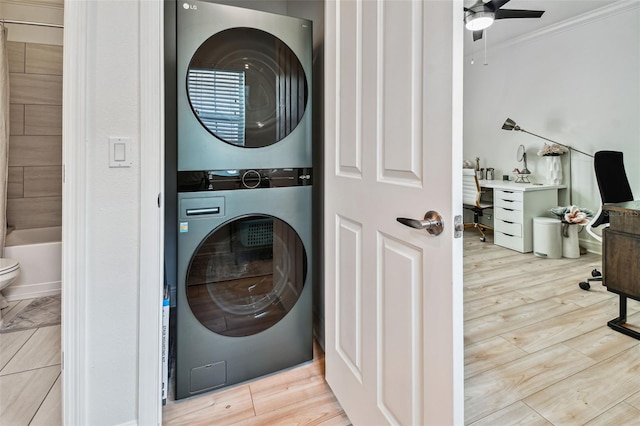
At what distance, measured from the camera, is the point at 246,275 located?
1549 millimetres

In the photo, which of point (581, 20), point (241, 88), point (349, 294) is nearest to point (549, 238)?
point (581, 20)

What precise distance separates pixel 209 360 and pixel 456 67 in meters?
1.49

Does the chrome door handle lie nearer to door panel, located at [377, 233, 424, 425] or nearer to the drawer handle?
door panel, located at [377, 233, 424, 425]

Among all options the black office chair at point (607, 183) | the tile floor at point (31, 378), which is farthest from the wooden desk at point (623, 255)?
the tile floor at point (31, 378)

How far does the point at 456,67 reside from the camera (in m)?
0.77

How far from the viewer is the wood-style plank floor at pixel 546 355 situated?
4.66 ft

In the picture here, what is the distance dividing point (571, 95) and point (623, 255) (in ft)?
9.59

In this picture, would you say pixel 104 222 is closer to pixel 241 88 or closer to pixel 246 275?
pixel 246 275

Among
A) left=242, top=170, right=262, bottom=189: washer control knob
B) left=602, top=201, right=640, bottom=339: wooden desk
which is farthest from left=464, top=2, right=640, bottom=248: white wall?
left=242, top=170, right=262, bottom=189: washer control knob

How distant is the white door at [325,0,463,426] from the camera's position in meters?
0.79

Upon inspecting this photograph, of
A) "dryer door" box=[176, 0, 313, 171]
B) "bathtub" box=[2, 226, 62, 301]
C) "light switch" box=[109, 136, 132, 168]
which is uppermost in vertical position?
"dryer door" box=[176, 0, 313, 171]

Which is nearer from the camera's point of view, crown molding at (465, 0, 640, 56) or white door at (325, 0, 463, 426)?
white door at (325, 0, 463, 426)

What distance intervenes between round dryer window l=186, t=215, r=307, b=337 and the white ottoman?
3.33 metres

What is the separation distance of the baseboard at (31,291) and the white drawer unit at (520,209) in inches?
187
